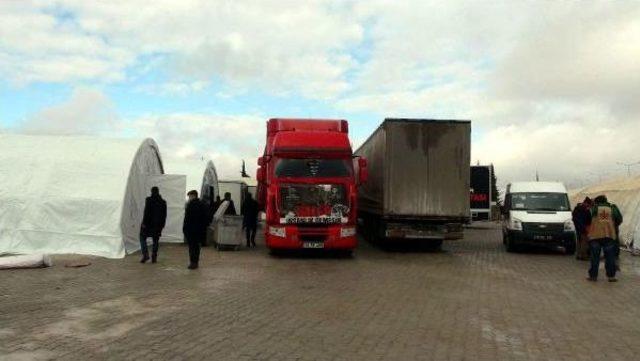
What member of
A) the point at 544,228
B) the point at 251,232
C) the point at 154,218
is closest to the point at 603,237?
the point at 544,228

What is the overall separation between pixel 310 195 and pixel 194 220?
3.33 meters

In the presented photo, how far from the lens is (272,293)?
416 inches

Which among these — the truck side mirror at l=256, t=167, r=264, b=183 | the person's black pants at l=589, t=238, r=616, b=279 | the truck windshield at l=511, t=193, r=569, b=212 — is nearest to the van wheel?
the truck windshield at l=511, t=193, r=569, b=212

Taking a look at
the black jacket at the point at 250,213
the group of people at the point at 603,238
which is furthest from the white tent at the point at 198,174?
the group of people at the point at 603,238

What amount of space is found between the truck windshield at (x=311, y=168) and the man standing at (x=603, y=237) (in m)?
6.21

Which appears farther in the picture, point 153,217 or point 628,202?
point 628,202

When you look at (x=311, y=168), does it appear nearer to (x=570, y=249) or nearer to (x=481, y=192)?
(x=570, y=249)

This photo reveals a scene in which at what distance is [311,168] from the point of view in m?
16.3

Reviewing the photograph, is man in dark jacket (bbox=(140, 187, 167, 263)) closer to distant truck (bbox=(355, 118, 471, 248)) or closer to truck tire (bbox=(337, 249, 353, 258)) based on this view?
truck tire (bbox=(337, 249, 353, 258))

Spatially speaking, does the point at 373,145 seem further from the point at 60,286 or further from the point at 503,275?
the point at 60,286

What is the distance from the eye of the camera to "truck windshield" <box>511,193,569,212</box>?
765 inches

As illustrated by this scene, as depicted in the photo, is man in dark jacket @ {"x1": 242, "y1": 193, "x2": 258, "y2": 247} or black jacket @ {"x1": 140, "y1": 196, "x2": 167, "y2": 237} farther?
man in dark jacket @ {"x1": 242, "y1": 193, "x2": 258, "y2": 247}

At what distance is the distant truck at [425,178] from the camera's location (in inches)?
706

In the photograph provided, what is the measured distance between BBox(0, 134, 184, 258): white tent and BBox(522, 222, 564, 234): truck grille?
464 inches
